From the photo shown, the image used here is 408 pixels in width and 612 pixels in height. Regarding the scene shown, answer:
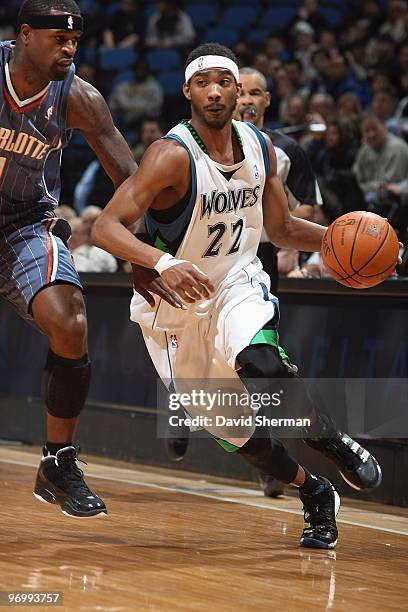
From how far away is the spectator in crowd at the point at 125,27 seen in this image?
15509 millimetres

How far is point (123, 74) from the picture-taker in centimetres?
1481

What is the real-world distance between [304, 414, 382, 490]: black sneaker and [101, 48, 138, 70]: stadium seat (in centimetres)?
1094

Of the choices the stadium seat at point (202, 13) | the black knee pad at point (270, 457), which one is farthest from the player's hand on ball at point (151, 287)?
the stadium seat at point (202, 13)

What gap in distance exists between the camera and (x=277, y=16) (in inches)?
611

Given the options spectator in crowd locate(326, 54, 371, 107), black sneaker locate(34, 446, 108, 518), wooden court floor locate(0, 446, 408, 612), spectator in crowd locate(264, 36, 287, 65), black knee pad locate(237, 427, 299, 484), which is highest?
spectator in crowd locate(264, 36, 287, 65)

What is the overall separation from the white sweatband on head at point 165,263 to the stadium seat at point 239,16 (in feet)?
38.1

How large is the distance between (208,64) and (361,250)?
1085 millimetres

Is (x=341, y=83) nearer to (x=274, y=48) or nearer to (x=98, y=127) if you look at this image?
(x=274, y=48)

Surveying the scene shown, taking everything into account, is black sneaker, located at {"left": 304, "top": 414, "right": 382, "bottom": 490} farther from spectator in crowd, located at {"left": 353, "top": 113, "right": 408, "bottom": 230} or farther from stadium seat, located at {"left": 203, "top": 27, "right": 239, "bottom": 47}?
stadium seat, located at {"left": 203, "top": 27, "right": 239, "bottom": 47}

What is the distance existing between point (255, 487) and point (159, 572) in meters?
2.96

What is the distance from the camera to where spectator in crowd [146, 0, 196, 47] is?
15.0 m

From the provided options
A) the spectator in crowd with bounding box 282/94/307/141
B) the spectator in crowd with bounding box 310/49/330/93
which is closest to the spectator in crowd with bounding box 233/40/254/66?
the spectator in crowd with bounding box 310/49/330/93

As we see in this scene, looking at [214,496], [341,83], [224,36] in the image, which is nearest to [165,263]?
[214,496]

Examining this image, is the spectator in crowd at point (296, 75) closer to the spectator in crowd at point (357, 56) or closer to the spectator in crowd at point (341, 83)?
the spectator in crowd at point (341, 83)
